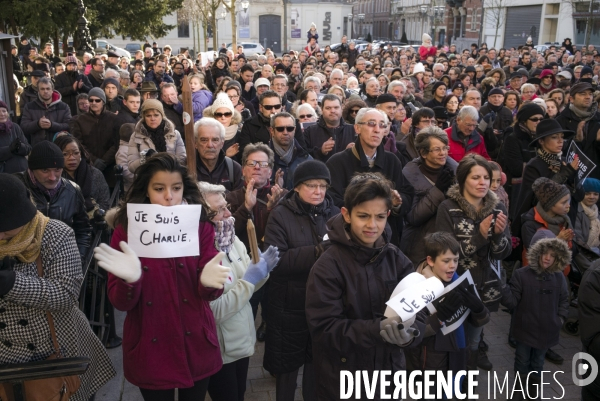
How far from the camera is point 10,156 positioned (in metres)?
6.54

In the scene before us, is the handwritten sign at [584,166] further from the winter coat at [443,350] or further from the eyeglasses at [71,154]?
the eyeglasses at [71,154]

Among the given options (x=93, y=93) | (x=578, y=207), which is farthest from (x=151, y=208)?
(x=93, y=93)

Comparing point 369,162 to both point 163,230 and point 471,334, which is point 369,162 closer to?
point 471,334

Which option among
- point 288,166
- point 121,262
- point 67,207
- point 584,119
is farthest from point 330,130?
point 121,262

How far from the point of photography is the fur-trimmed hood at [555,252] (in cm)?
466

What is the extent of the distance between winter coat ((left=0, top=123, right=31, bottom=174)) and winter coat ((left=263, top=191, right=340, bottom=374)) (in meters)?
3.90

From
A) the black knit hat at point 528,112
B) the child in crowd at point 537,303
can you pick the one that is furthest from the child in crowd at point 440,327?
the black knit hat at point 528,112

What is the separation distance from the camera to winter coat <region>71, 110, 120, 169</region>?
7.60m

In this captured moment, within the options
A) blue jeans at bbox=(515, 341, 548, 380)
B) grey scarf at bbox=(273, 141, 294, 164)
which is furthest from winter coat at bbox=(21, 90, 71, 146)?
blue jeans at bbox=(515, 341, 548, 380)

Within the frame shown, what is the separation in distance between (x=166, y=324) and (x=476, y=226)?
8.36 ft

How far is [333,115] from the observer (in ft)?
22.5

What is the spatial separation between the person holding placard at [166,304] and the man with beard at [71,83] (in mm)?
9172

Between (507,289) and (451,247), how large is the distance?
37.2 inches

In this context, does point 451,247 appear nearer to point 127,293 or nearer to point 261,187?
point 261,187
